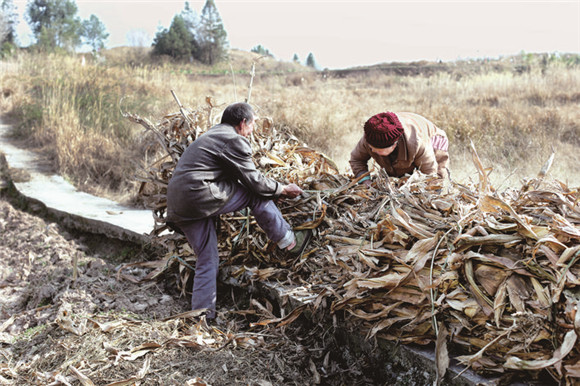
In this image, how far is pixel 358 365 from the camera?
305 cm

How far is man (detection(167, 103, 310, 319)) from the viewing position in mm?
3691

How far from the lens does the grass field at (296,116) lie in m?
8.25

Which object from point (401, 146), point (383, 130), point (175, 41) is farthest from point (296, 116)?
point (175, 41)

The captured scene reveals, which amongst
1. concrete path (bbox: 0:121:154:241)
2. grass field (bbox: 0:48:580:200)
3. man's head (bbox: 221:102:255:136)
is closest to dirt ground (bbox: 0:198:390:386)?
concrete path (bbox: 0:121:154:241)

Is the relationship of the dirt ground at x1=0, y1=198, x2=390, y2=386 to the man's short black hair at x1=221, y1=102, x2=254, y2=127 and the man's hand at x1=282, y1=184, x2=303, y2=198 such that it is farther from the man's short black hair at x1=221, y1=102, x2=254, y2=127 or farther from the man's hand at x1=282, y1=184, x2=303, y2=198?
the man's short black hair at x1=221, y1=102, x2=254, y2=127

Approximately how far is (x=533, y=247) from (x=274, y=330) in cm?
179

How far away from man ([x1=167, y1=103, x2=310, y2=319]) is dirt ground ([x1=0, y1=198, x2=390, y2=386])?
0.41m

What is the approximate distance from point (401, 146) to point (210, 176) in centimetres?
166

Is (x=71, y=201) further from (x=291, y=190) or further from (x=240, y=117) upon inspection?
(x=291, y=190)

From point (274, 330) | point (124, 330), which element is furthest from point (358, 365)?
point (124, 330)

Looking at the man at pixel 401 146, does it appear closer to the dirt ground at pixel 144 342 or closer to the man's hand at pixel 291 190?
the man's hand at pixel 291 190

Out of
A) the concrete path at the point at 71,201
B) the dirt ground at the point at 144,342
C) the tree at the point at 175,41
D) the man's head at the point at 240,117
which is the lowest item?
the dirt ground at the point at 144,342

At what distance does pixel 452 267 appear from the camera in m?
2.67

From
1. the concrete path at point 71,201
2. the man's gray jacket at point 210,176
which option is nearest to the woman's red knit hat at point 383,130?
the man's gray jacket at point 210,176
